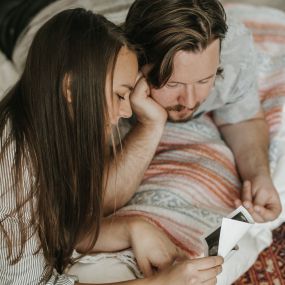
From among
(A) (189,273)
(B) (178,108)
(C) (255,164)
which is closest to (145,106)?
(B) (178,108)

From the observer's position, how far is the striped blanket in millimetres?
1384

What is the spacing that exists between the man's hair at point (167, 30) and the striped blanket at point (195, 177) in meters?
0.33

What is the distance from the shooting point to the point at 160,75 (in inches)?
51.6

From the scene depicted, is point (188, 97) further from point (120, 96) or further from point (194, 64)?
point (120, 96)

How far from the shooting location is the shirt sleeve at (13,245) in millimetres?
1012

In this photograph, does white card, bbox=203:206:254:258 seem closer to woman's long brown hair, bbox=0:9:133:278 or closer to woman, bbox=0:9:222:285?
woman, bbox=0:9:222:285

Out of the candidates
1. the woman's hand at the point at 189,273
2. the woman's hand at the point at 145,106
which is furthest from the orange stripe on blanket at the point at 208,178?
the woman's hand at the point at 189,273

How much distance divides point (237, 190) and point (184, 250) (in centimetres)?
32

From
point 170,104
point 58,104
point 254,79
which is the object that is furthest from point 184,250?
point 254,79

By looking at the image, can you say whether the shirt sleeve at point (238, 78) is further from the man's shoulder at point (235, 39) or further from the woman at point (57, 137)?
the woman at point (57, 137)

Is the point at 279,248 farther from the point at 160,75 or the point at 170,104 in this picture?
the point at 160,75

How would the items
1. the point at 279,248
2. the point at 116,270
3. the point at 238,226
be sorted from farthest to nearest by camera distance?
the point at 279,248 → the point at 116,270 → the point at 238,226

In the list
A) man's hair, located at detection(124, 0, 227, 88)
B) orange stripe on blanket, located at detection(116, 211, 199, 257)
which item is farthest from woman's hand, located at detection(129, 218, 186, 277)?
man's hair, located at detection(124, 0, 227, 88)

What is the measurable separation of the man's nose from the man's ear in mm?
417
